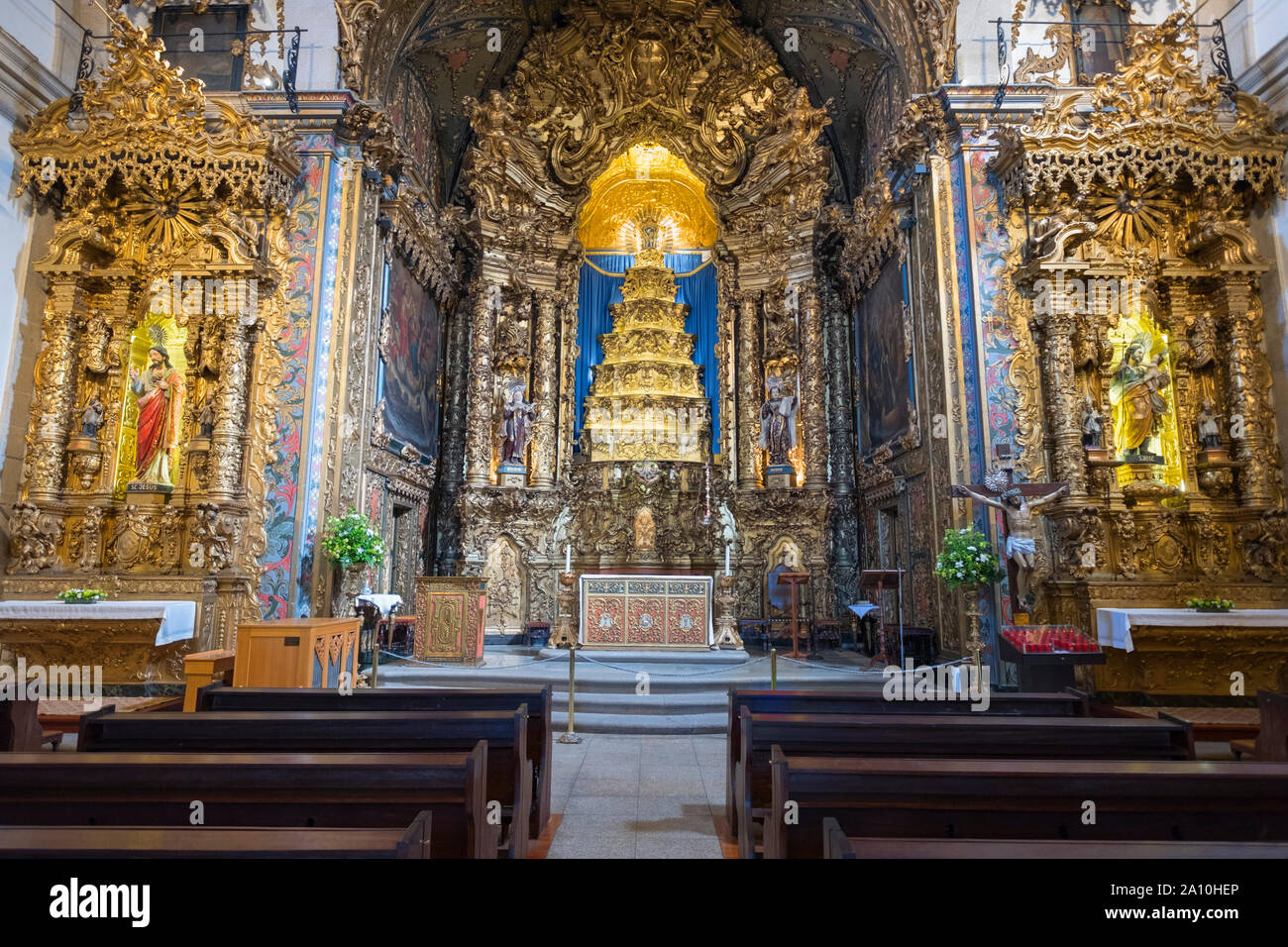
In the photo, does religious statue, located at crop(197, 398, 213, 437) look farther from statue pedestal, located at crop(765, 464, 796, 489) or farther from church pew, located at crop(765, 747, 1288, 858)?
statue pedestal, located at crop(765, 464, 796, 489)

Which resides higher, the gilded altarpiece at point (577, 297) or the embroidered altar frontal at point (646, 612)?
the gilded altarpiece at point (577, 297)

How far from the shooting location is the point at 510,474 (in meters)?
14.9

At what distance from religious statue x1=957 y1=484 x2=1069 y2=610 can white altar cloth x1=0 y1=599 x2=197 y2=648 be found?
915 centimetres

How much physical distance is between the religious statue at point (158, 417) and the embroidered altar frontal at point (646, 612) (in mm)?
5955

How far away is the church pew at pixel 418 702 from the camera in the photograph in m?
4.46

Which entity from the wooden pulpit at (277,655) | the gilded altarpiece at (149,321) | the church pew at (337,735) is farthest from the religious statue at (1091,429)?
the gilded altarpiece at (149,321)

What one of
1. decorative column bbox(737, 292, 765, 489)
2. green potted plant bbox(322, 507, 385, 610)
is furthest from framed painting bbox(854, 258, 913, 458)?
green potted plant bbox(322, 507, 385, 610)

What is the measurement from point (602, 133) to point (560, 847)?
1512 cm

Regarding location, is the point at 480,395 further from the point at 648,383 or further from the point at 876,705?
the point at 876,705

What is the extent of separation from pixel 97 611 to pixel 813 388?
464 inches

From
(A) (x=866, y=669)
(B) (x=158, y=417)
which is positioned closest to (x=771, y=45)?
(A) (x=866, y=669)

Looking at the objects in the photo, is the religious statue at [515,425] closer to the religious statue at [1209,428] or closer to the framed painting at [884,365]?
the framed painting at [884,365]
